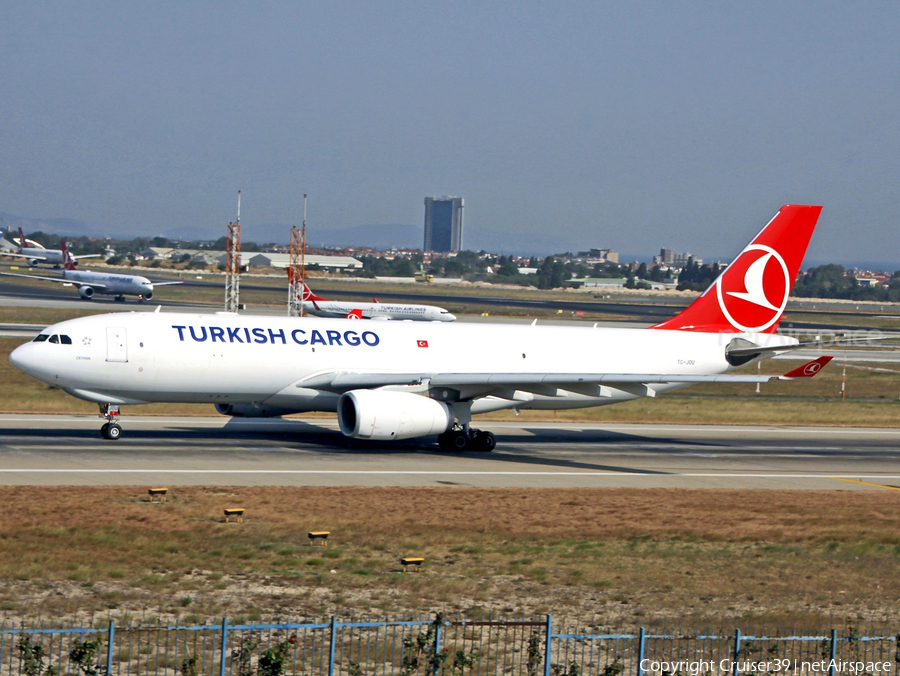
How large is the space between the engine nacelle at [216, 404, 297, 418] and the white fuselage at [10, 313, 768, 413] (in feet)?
2.93

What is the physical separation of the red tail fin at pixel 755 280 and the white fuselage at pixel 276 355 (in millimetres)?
4473

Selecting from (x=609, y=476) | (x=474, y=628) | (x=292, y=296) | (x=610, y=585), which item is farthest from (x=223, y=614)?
(x=292, y=296)

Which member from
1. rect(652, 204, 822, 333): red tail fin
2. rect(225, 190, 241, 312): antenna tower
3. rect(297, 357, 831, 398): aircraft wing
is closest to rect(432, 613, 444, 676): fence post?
rect(297, 357, 831, 398): aircraft wing

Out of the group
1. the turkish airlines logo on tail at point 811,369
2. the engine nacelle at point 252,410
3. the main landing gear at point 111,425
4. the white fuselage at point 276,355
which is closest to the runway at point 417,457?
the main landing gear at point 111,425

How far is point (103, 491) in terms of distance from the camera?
28.1 meters

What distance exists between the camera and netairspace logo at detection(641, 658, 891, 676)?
1570 centimetres

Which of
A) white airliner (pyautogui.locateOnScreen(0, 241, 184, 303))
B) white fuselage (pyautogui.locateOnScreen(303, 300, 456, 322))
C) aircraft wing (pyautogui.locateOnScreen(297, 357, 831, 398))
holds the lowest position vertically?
aircraft wing (pyautogui.locateOnScreen(297, 357, 831, 398))

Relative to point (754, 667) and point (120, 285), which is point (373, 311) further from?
point (754, 667)

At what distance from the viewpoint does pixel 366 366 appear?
3916cm

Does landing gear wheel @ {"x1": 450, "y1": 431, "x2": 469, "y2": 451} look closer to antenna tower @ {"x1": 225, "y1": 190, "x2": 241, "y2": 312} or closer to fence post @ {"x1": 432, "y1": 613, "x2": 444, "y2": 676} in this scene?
fence post @ {"x1": 432, "y1": 613, "x2": 444, "y2": 676}

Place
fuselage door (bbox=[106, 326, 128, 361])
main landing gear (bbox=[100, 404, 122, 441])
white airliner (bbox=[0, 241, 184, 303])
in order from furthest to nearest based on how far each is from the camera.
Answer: white airliner (bbox=[0, 241, 184, 303]) < main landing gear (bbox=[100, 404, 122, 441]) < fuselage door (bbox=[106, 326, 128, 361])

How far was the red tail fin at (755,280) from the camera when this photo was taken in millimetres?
46031

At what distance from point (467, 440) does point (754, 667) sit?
2379 centimetres

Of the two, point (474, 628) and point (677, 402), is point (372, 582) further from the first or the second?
point (677, 402)
